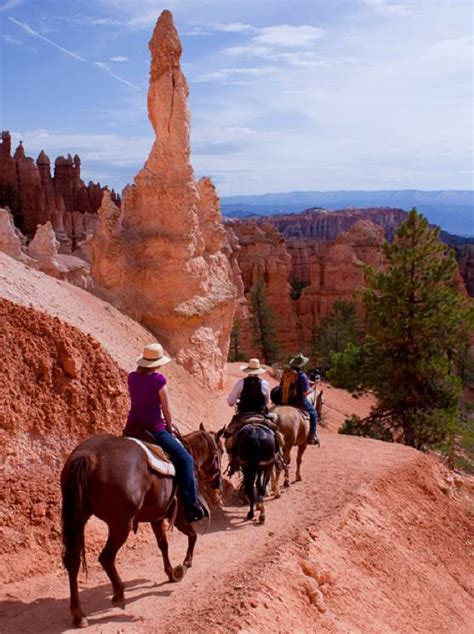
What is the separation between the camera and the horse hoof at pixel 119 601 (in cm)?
661

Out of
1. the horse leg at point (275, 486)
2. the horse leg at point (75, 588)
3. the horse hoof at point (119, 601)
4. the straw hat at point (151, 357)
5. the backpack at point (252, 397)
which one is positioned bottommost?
the horse leg at point (275, 486)

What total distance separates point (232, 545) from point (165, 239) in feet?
34.4

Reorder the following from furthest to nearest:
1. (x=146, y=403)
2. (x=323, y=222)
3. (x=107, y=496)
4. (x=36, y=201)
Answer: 1. (x=323, y=222)
2. (x=36, y=201)
3. (x=146, y=403)
4. (x=107, y=496)

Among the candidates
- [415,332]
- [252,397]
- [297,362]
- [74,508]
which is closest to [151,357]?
[74,508]

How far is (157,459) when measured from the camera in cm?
691

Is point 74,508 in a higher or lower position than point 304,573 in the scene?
higher

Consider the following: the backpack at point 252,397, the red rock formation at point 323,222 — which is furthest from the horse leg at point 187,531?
the red rock formation at point 323,222

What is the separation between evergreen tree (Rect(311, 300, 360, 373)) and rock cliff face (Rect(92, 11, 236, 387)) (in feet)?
73.3

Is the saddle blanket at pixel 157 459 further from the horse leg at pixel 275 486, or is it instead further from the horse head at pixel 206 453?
the horse leg at pixel 275 486

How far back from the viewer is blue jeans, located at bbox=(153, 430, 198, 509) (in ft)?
24.1

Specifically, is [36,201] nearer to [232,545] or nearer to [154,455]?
[232,545]

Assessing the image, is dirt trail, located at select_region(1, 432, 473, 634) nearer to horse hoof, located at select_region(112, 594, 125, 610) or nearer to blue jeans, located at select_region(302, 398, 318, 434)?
horse hoof, located at select_region(112, 594, 125, 610)

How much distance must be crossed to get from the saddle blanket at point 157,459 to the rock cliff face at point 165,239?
1054 centimetres

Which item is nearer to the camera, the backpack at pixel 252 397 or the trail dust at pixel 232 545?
the trail dust at pixel 232 545
